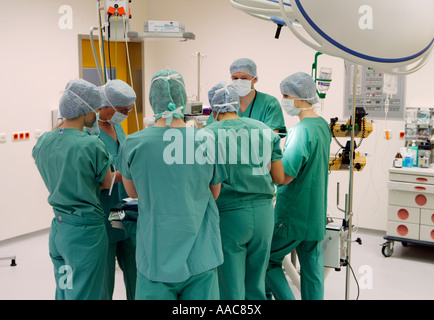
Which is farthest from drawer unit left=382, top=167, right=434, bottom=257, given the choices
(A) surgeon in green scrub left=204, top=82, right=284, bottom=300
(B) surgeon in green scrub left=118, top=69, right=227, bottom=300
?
(B) surgeon in green scrub left=118, top=69, right=227, bottom=300

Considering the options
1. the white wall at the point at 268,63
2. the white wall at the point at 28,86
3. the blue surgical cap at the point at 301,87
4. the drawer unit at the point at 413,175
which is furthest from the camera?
the white wall at the point at 268,63

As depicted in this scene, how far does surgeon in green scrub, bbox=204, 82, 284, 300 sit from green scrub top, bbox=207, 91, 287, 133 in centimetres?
80

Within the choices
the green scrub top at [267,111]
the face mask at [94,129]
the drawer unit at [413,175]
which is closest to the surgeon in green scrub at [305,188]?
the green scrub top at [267,111]

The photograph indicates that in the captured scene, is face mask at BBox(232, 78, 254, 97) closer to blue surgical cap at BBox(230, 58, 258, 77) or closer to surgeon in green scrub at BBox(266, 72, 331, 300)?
blue surgical cap at BBox(230, 58, 258, 77)

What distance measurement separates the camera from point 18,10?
458 cm

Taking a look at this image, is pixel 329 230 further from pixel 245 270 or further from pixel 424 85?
pixel 424 85

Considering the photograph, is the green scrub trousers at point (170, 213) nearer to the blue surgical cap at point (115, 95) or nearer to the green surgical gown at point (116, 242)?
the green surgical gown at point (116, 242)

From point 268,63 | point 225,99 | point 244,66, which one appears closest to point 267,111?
point 244,66

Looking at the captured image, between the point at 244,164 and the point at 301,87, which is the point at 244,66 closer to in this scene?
the point at 301,87

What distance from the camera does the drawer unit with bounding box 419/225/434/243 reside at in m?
4.14

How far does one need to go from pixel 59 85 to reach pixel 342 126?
125 inches

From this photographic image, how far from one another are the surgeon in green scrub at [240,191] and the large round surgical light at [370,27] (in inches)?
55.8

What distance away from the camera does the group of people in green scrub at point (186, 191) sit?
1.86 metres
